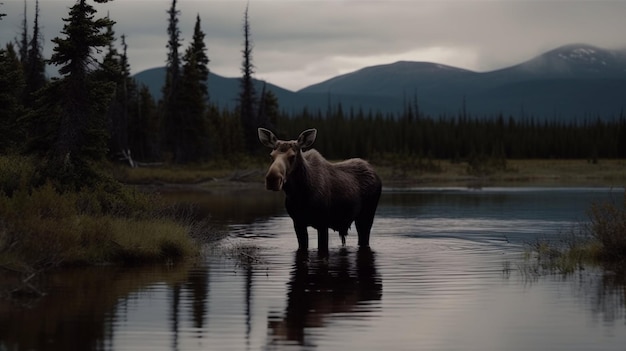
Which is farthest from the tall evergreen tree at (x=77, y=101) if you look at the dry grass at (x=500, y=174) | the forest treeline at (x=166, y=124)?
the dry grass at (x=500, y=174)

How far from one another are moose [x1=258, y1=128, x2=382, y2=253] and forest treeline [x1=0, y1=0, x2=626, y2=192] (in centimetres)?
558

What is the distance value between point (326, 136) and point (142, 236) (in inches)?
4075

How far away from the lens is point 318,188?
68.2ft

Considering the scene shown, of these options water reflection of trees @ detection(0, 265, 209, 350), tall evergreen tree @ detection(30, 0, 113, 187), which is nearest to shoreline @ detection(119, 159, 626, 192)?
tall evergreen tree @ detection(30, 0, 113, 187)

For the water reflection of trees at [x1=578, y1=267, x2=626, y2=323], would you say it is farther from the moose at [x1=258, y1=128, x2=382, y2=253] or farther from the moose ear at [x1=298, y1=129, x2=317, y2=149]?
the moose ear at [x1=298, y1=129, x2=317, y2=149]

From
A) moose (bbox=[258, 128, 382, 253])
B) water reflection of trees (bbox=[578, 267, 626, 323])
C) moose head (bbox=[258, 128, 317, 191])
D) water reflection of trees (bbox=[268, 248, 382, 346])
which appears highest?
moose head (bbox=[258, 128, 317, 191])

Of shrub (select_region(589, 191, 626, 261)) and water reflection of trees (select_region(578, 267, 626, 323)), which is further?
shrub (select_region(589, 191, 626, 261))

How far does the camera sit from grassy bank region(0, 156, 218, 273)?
1587 cm

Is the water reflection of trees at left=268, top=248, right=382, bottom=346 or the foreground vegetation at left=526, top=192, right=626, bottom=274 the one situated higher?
the foreground vegetation at left=526, top=192, right=626, bottom=274

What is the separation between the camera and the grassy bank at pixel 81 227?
1587 centimetres

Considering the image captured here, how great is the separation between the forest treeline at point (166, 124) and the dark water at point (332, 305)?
199 inches

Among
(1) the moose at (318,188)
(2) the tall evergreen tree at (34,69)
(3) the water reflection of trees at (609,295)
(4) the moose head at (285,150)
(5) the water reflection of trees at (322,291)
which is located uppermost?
(2) the tall evergreen tree at (34,69)

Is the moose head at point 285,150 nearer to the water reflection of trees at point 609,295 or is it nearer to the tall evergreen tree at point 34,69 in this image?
the water reflection of trees at point 609,295

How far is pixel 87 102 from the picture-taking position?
24.1 metres
